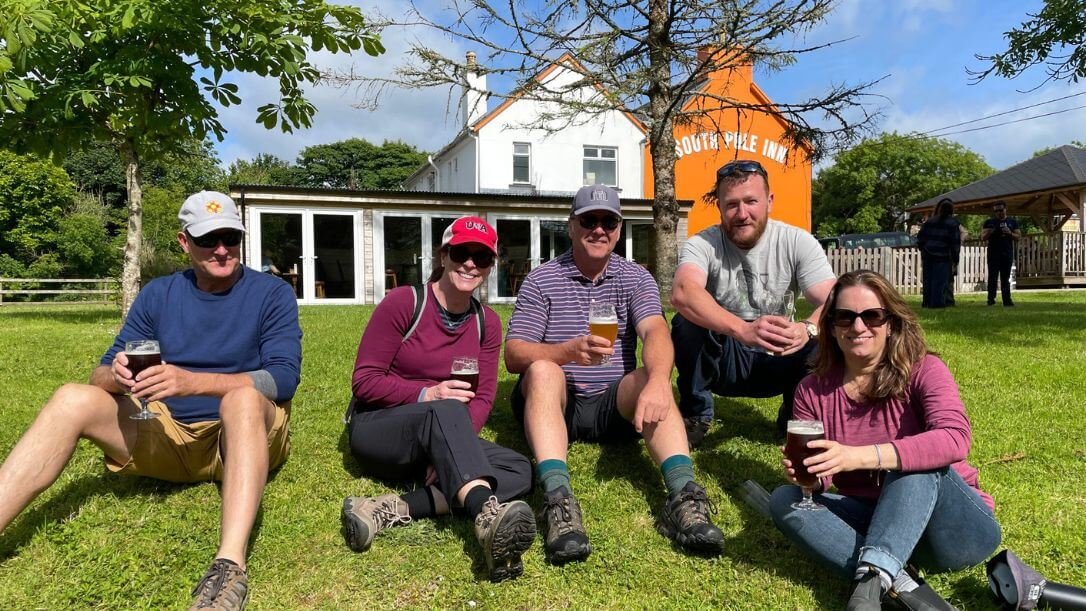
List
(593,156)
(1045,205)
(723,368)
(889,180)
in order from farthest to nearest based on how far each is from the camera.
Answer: (889,180) → (593,156) → (1045,205) → (723,368)

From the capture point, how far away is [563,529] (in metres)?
2.52

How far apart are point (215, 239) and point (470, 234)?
3.63 ft

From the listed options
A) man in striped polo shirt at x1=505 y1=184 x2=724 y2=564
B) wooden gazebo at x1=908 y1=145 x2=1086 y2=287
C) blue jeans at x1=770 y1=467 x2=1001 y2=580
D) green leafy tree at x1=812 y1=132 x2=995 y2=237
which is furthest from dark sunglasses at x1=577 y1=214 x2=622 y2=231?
green leafy tree at x1=812 y1=132 x2=995 y2=237

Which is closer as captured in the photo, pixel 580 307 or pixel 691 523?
pixel 691 523

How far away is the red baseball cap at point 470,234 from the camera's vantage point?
296cm

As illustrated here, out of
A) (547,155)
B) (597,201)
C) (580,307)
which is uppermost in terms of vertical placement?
(547,155)

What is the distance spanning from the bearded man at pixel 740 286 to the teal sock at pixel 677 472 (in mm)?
860

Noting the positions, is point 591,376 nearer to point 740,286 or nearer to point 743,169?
point 740,286

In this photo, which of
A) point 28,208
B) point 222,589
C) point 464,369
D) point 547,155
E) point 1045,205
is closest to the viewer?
point 222,589

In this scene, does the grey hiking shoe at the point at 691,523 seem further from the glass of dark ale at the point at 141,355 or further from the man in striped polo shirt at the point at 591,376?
the glass of dark ale at the point at 141,355

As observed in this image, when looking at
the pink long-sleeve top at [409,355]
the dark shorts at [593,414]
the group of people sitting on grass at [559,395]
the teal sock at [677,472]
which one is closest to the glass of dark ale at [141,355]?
the group of people sitting on grass at [559,395]

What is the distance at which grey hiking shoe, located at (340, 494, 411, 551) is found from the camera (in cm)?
261

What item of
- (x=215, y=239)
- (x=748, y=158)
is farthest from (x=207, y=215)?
(x=748, y=158)

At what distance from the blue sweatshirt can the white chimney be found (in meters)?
8.26
